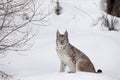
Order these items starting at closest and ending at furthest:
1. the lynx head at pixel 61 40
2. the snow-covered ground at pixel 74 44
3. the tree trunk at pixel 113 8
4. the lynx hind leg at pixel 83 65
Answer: the lynx head at pixel 61 40, the lynx hind leg at pixel 83 65, the snow-covered ground at pixel 74 44, the tree trunk at pixel 113 8

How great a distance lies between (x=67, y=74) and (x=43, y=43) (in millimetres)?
3726

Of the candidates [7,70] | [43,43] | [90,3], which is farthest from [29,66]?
[90,3]

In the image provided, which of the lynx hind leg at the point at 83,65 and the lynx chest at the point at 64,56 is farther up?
the lynx chest at the point at 64,56

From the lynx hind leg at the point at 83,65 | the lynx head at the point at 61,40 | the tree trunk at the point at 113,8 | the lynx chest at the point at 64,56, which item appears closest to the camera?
the lynx head at the point at 61,40

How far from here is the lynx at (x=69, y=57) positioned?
10.7 metres

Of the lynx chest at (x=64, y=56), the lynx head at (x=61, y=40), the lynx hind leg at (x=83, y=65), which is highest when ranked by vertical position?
the lynx head at (x=61, y=40)

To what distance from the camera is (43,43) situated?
14.0 metres

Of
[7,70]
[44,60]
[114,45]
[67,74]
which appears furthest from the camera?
[114,45]

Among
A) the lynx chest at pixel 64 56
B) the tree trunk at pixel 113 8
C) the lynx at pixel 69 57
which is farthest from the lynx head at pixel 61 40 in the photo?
the tree trunk at pixel 113 8

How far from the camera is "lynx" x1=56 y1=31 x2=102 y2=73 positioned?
10711mm

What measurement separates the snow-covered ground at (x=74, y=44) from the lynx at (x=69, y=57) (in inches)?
14.3

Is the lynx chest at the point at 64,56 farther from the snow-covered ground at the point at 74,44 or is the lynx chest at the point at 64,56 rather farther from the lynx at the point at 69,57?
the snow-covered ground at the point at 74,44

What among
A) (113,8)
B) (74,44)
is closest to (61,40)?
(74,44)

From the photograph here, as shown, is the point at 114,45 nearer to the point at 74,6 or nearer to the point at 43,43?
the point at 43,43
